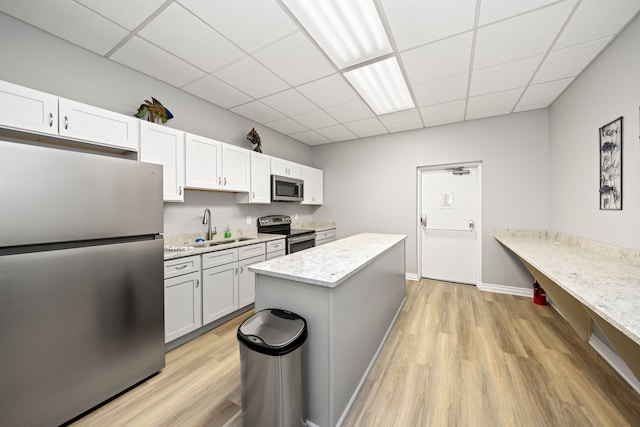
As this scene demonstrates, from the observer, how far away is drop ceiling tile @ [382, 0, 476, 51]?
5.20 ft

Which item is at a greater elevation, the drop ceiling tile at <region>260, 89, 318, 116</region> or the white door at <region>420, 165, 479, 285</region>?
the drop ceiling tile at <region>260, 89, 318, 116</region>

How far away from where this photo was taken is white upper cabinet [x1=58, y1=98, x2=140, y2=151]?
1705 mm

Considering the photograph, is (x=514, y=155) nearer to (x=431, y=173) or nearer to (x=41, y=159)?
(x=431, y=173)

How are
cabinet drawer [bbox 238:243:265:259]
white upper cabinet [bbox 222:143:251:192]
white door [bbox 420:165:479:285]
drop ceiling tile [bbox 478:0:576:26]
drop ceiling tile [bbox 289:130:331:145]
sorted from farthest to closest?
drop ceiling tile [bbox 289:130:331:145], white door [bbox 420:165:479:285], white upper cabinet [bbox 222:143:251:192], cabinet drawer [bbox 238:243:265:259], drop ceiling tile [bbox 478:0:576:26]

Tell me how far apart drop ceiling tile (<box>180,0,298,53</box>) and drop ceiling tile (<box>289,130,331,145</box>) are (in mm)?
2372

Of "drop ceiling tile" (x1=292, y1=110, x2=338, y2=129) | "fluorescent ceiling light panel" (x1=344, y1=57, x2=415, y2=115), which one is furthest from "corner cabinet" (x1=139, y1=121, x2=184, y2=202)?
"fluorescent ceiling light panel" (x1=344, y1=57, x2=415, y2=115)

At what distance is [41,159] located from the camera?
1305mm

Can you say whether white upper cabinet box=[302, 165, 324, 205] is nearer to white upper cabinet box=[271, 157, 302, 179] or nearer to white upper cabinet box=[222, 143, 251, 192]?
white upper cabinet box=[271, 157, 302, 179]

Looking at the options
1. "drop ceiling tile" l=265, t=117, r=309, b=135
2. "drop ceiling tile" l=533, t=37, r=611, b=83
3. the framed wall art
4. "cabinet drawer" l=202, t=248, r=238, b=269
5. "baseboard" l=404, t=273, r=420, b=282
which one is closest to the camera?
the framed wall art

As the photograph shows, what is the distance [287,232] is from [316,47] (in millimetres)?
2748

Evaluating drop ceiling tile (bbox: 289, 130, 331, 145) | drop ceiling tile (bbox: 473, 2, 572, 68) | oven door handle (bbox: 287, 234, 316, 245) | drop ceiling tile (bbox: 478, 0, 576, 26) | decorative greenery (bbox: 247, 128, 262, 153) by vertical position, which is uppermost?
drop ceiling tile (bbox: 289, 130, 331, 145)

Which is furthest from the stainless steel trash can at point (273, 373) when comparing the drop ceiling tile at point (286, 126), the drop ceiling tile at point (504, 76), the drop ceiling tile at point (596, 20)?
the drop ceiling tile at point (286, 126)

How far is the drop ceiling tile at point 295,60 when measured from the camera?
198 centimetres

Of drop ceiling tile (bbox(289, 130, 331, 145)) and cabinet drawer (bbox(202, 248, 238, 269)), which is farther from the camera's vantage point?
drop ceiling tile (bbox(289, 130, 331, 145))
